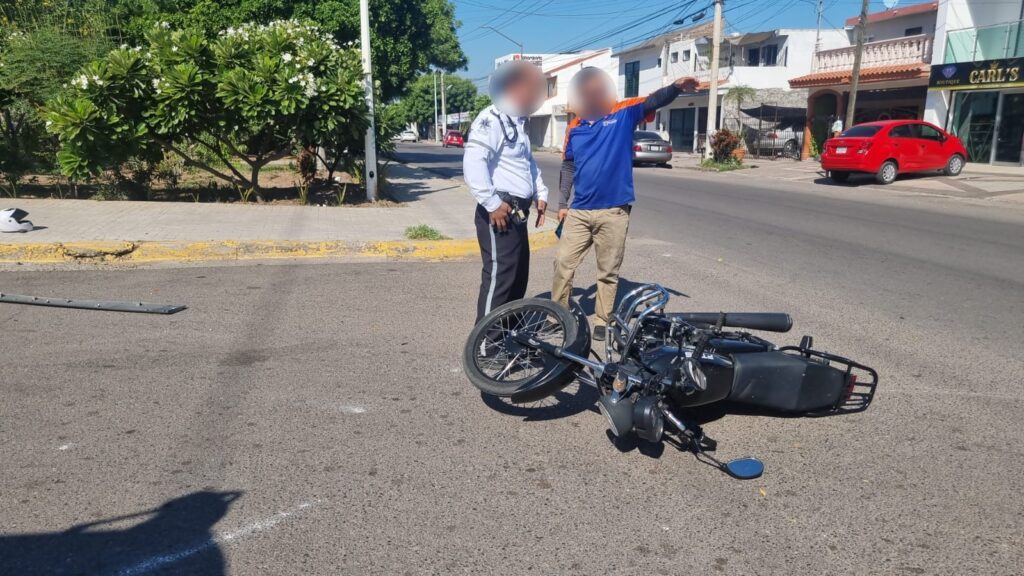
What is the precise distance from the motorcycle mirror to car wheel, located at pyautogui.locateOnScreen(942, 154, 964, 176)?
20139 mm

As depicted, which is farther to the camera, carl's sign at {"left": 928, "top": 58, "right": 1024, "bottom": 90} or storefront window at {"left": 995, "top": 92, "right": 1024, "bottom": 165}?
storefront window at {"left": 995, "top": 92, "right": 1024, "bottom": 165}

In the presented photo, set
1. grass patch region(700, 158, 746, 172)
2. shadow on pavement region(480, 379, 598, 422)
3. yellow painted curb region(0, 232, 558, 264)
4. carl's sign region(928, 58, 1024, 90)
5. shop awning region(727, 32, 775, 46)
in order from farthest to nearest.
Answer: shop awning region(727, 32, 775, 46), grass patch region(700, 158, 746, 172), carl's sign region(928, 58, 1024, 90), yellow painted curb region(0, 232, 558, 264), shadow on pavement region(480, 379, 598, 422)

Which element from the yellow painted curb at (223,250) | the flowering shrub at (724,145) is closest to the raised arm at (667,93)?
the yellow painted curb at (223,250)

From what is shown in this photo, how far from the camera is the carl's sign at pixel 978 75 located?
20769 mm

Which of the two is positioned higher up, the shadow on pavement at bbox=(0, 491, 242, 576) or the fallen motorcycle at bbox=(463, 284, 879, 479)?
the fallen motorcycle at bbox=(463, 284, 879, 479)

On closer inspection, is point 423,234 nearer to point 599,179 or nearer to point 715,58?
point 599,179

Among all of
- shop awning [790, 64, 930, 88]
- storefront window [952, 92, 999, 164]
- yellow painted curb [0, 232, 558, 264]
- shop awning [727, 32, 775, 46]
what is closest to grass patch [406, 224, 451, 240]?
yellow painted curb [0, 232, 558, 264]

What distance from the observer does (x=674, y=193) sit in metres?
17.6

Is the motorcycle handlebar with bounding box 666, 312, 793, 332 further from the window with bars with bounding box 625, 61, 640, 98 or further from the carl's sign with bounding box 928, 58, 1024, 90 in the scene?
the window with bars with bounding box 625, 61, 640, 98

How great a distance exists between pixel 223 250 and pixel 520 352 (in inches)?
214

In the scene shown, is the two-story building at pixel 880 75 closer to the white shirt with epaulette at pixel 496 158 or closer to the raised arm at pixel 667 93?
the raised arm at pixel 667 93

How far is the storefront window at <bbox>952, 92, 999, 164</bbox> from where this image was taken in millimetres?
22625

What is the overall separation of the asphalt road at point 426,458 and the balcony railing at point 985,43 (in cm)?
1896

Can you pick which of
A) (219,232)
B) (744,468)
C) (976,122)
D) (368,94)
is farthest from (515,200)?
(976,122)
